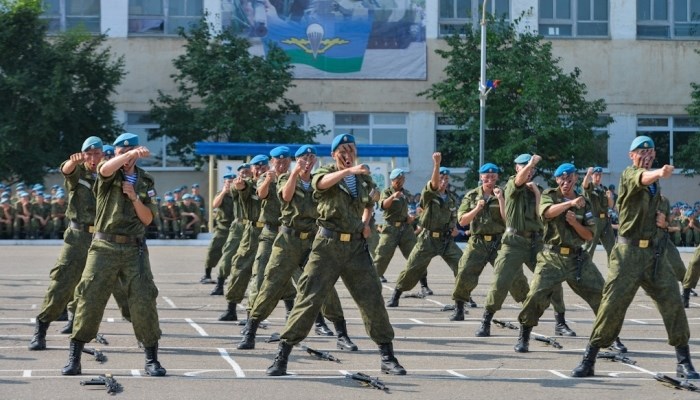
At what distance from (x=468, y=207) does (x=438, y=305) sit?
11.3 ft

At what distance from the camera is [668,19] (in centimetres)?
4716

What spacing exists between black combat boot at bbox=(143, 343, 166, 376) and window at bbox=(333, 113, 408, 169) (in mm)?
34986

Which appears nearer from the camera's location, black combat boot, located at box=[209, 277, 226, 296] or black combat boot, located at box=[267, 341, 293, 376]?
black combat boot, located at box=[267, 341, 293, 376]

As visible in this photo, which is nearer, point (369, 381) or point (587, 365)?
point (369, 381)

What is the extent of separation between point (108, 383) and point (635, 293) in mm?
4575

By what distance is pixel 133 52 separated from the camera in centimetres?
4631

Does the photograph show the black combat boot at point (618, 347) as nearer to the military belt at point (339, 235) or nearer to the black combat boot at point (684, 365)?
the black combat boot at point (684, 365)

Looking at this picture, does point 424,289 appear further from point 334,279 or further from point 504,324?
point 334,279

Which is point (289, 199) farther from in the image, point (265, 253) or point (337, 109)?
point (337, 109)

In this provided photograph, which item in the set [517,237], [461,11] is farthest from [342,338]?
[461,11]

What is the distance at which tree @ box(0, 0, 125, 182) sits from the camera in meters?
40.8

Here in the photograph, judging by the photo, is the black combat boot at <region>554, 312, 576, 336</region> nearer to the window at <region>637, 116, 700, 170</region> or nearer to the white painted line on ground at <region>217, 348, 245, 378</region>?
the white painted line on ground at <region>217, 348, 245, 378</region>

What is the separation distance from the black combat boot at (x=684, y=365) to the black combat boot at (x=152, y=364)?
4582mm

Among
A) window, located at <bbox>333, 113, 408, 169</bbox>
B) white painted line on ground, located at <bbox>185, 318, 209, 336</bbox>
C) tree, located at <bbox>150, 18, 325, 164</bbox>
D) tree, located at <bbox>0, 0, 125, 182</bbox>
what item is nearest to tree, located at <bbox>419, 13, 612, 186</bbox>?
window, located at <bbox>333, 113, 408, 169</bbox>
